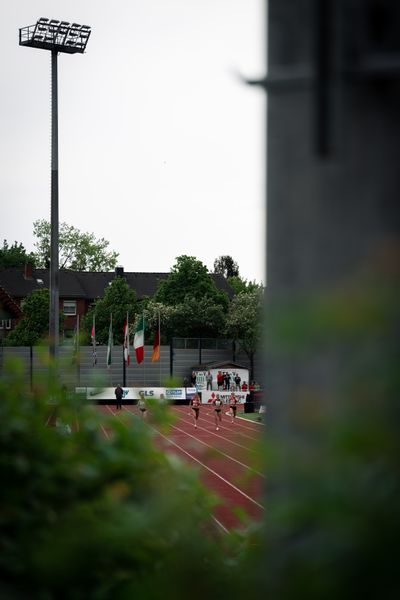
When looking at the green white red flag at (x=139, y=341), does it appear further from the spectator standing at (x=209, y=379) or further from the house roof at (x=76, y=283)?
the house roof at (x=76, y=283)

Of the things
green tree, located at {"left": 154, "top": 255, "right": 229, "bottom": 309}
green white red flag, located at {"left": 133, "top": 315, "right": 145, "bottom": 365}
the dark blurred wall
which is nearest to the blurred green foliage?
the dark blurred wall

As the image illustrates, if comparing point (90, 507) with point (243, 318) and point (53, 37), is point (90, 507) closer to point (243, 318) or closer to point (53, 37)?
point (53, 37)

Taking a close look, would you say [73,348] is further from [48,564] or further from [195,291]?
[195,291]

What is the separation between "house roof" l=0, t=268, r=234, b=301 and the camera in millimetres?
97125

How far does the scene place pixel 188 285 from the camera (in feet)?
272

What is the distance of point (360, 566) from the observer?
68.5 inches

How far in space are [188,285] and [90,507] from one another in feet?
263

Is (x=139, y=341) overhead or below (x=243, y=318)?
below

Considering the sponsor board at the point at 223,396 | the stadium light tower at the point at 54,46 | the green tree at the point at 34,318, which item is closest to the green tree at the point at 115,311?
the green tree at the point at 34,318

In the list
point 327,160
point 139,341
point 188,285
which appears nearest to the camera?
point 327,160

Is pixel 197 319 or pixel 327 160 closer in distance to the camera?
pixel 327 160

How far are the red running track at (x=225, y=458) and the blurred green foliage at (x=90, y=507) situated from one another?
23 centimetres

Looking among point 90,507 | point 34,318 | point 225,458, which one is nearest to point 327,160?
point 90,507

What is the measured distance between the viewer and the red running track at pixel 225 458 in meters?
3.21
